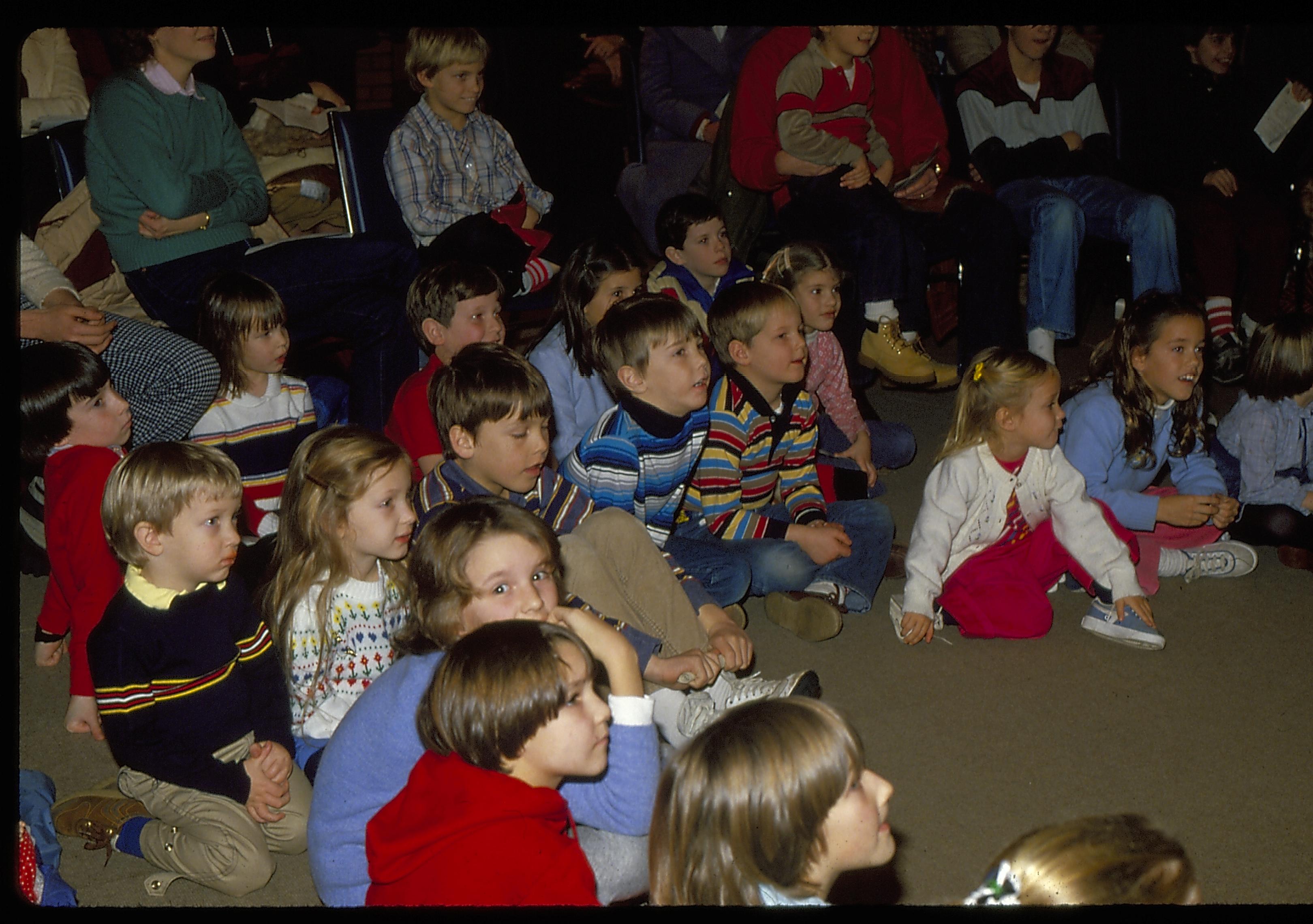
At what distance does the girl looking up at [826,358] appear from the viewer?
365 centimetres

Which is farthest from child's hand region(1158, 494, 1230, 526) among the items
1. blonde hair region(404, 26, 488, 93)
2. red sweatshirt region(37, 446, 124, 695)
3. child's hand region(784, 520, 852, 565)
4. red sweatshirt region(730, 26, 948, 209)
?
red sweatshirt region(37, 446, 124, 695)

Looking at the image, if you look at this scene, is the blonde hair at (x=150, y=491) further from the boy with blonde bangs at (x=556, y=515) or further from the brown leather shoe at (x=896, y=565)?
the brown leather shoe at (x=896, y=565)

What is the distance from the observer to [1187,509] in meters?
3.23

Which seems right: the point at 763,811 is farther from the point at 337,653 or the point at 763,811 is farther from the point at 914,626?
the point at 914,626

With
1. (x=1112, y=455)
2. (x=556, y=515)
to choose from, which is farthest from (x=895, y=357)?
(x=556, y=515)

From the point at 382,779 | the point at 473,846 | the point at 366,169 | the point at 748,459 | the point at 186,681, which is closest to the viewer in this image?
the point at 473,846

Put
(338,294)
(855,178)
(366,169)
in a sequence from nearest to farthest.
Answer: (338,294) < (366,169) < (855,178)

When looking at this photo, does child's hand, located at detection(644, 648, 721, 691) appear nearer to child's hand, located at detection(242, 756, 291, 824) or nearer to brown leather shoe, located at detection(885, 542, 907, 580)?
child's hand, located at detection(242, 756, 291, 824)

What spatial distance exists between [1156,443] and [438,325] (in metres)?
2.21

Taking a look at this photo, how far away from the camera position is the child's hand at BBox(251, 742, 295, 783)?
7.30 feet

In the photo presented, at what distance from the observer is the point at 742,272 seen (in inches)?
159

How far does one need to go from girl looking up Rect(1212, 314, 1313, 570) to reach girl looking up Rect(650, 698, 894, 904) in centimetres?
250

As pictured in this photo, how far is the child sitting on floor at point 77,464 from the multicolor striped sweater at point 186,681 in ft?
1.58

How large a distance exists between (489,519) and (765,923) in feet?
3.00
